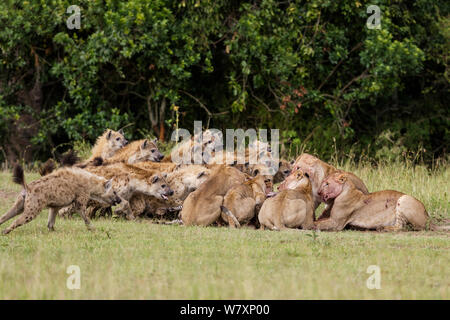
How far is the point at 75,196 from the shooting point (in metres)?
10.4

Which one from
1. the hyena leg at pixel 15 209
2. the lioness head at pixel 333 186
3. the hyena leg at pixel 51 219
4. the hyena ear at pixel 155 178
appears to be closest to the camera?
the hyena leg at pixel 15 209

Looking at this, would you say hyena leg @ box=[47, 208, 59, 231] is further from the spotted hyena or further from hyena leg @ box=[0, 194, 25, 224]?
hyena leg @ box=[0, 194, 25, 224]

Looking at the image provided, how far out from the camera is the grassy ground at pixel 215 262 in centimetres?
657

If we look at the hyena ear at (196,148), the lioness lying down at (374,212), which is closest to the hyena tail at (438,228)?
the lioness lying down at (374,212)

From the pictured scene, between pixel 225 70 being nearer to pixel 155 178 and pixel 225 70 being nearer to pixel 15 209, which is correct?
pixel 155 178

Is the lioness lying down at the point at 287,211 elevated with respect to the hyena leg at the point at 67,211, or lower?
elevated

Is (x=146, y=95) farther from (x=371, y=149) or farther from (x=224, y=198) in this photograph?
(x=224, y=198)

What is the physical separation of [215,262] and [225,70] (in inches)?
604

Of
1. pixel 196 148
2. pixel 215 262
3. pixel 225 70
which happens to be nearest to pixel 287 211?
pixel 215 262

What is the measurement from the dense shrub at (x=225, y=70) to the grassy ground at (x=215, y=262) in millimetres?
8992

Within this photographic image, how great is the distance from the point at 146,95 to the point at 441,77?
9522mm

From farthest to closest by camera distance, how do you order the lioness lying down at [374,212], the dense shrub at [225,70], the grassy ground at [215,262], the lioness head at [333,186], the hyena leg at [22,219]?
the dense shrub at [225,70] → the lioness head at [333,186] → the lioness lying down at [374,212] → the hyena leg at [22,219] → the grassy ground at [215,262]

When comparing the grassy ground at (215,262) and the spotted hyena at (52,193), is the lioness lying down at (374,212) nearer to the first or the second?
the grassy ground at (215,262)
